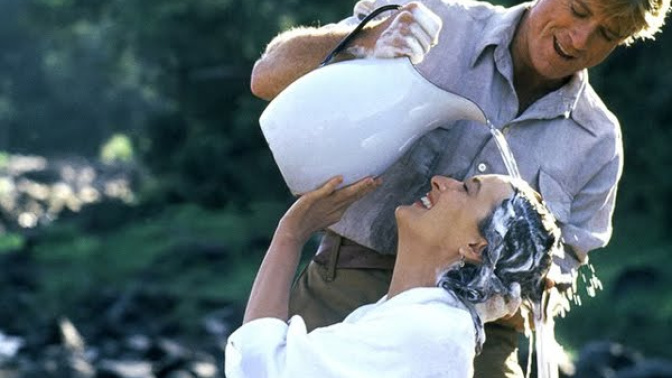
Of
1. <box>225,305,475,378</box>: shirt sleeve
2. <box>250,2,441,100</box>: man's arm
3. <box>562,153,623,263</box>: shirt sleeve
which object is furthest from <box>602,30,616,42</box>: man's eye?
<box>225,305,475,378</box>: shirt sleeve

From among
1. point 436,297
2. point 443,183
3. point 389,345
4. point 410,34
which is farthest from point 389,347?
point 410,34

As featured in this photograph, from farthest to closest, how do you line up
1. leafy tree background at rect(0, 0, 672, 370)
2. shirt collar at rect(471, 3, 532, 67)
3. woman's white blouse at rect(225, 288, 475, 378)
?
1. leafy tree background at rect(0, 0, 672, 370)
2. shirt collar at rect(471, 3, 532, 67)
3. woman's white blouse at rect(225, 288, 475, 378)

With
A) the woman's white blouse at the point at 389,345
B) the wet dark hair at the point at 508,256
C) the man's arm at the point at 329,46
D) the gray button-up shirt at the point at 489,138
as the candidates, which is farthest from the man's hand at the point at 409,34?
the woman's white blouse at the point at 389,345

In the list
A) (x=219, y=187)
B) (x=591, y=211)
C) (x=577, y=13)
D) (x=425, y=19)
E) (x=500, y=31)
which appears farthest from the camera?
(x=219, y=187)

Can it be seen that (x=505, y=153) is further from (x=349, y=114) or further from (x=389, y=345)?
→ (x=389, y=345)

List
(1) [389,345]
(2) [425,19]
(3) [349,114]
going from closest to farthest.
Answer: (1) [389,345] → (2) [425,19] → (3) [349,114]

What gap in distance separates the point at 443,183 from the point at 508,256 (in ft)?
0.73

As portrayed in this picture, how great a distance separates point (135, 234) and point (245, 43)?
4.36 metres

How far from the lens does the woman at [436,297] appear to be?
136 inches

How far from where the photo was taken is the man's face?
381cm

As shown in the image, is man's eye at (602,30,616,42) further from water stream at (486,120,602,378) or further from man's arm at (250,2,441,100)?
man's arm at (250,2,441,100)

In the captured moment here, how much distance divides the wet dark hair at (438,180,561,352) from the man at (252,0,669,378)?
1.15 feet

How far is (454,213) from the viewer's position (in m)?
3.58

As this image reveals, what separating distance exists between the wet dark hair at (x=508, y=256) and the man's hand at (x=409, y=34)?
1.22ft
